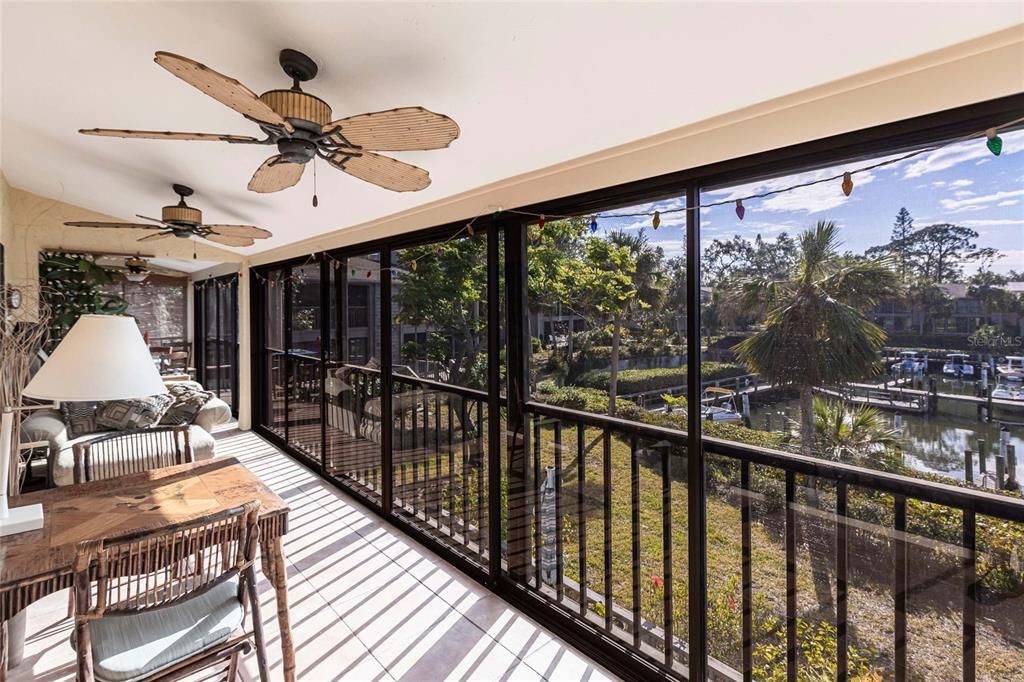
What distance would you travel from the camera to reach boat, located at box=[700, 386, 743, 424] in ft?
5.96

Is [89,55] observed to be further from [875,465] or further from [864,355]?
[875,465]

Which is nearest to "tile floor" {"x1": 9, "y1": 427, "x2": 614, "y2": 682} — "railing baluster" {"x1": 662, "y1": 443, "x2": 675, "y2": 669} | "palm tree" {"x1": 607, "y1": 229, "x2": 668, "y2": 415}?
"railing baluster" {"x1": 662, "y1": 443, "x2": 675, "y2": 669}

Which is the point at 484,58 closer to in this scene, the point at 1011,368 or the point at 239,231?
the point at 1011,368

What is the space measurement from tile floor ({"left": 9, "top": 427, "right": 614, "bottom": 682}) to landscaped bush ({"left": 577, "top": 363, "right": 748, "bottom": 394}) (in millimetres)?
1266

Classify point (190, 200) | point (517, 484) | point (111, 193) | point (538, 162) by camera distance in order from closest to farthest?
point (538, 162)
point (517, 484)
point (190, 200)
point (111, 193)

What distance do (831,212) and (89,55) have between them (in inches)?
113

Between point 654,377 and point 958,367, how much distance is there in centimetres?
97

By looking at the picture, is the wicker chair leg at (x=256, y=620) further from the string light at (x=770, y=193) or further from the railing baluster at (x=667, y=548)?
the string light at (x=770, y=193)

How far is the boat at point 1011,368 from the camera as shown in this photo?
1.26 metres

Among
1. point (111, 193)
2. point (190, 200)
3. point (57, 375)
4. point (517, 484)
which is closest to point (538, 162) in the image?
point (517, 484)

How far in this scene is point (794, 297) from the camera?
1.65 metres

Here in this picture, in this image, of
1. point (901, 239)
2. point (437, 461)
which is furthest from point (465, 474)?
point (901, 239)

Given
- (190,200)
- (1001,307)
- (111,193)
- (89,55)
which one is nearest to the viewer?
(1001,307)

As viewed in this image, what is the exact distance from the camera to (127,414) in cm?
461
